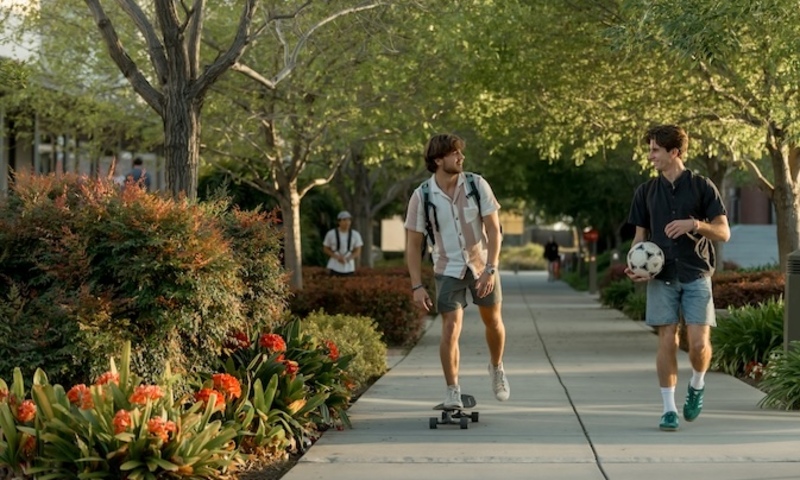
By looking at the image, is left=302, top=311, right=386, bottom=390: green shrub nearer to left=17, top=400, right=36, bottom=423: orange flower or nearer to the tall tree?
the tall tree

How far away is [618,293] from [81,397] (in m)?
24.2

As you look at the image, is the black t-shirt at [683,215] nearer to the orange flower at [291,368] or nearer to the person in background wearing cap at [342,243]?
the orange flower at [291,368]

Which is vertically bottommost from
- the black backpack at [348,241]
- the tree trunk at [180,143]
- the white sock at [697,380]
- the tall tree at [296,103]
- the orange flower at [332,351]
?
the white sock at [697,380]

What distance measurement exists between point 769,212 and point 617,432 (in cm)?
5143

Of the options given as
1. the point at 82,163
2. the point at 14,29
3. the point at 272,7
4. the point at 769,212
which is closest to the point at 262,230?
the point at 272,7

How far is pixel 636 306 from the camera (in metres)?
26.4

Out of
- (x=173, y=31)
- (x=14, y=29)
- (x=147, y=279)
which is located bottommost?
(x=147, y=279)

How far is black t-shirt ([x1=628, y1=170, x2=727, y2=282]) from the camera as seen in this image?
385 inches

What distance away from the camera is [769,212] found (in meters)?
59.5

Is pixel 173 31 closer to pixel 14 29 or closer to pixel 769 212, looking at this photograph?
pixel 14 29

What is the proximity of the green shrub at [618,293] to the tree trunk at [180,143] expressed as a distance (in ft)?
58.8

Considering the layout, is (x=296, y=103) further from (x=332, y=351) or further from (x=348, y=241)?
(x=332, y=351)

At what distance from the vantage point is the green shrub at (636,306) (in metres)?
25.9

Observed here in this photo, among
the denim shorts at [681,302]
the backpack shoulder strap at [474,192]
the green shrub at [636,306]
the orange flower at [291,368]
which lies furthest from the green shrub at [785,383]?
the green shrub at [636,306]
